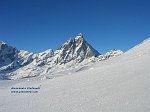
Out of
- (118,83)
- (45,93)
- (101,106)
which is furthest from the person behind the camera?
(45,93)

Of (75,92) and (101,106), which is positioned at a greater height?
(75,92)

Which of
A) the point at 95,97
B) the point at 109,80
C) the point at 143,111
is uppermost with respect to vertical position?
the point at 109,80

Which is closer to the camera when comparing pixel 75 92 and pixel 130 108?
pixel 130 108

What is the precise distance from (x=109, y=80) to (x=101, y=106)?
10.0 m

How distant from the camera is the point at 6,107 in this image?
26594 mm

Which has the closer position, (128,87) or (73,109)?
(73,109)

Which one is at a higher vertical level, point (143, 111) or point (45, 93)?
point (45, 93)

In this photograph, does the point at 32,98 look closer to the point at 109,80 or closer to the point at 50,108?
the point at 50,108

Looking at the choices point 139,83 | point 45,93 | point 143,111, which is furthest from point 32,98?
point 143,111

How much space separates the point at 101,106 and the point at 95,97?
342 cm

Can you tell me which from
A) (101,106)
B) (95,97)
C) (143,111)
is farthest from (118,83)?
(143,111)

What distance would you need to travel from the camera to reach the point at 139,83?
90.7ft

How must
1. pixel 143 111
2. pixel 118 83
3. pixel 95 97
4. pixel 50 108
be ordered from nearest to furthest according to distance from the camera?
pixel 143 111 < pixel 50 108 < pixel 95 97 < pixel 118 83

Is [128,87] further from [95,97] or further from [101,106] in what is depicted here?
[101,106]
